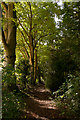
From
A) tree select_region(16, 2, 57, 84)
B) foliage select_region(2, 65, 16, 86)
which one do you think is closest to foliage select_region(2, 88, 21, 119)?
foliage select_region(2, 65, 16, 86)

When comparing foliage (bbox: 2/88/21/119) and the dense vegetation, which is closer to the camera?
foliage (bbox: 2/88/21/119)

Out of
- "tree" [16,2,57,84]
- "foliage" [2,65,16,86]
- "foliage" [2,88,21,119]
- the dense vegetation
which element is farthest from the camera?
"tree" [16,2,57,84]

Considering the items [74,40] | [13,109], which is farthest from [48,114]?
[74,40]

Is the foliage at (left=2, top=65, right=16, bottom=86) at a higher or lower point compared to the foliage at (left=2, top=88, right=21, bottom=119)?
higher

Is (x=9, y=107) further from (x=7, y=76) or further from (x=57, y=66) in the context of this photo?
(x=57, y=66)

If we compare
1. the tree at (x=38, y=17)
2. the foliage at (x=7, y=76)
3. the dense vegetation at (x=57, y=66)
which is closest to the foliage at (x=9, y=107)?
the dense vegetation at (x=57, y=66)

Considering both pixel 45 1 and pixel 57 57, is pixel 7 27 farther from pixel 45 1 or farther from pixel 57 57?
pixel 57 57

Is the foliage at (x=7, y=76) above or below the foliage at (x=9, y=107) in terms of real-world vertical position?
above

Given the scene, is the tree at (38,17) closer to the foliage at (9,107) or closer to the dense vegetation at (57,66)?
the dense vegetation at (57,66)

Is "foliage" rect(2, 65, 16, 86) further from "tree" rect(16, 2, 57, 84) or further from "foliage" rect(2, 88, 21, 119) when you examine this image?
"tree" rect(16, 2, 57, 84)

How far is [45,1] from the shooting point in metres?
4.73

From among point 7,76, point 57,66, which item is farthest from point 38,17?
point 7,76

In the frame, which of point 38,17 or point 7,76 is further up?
point 38,17

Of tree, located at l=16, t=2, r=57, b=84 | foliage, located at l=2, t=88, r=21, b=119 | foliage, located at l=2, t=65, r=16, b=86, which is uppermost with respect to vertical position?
tree, located at l=16, t=2, r=57, b=84
